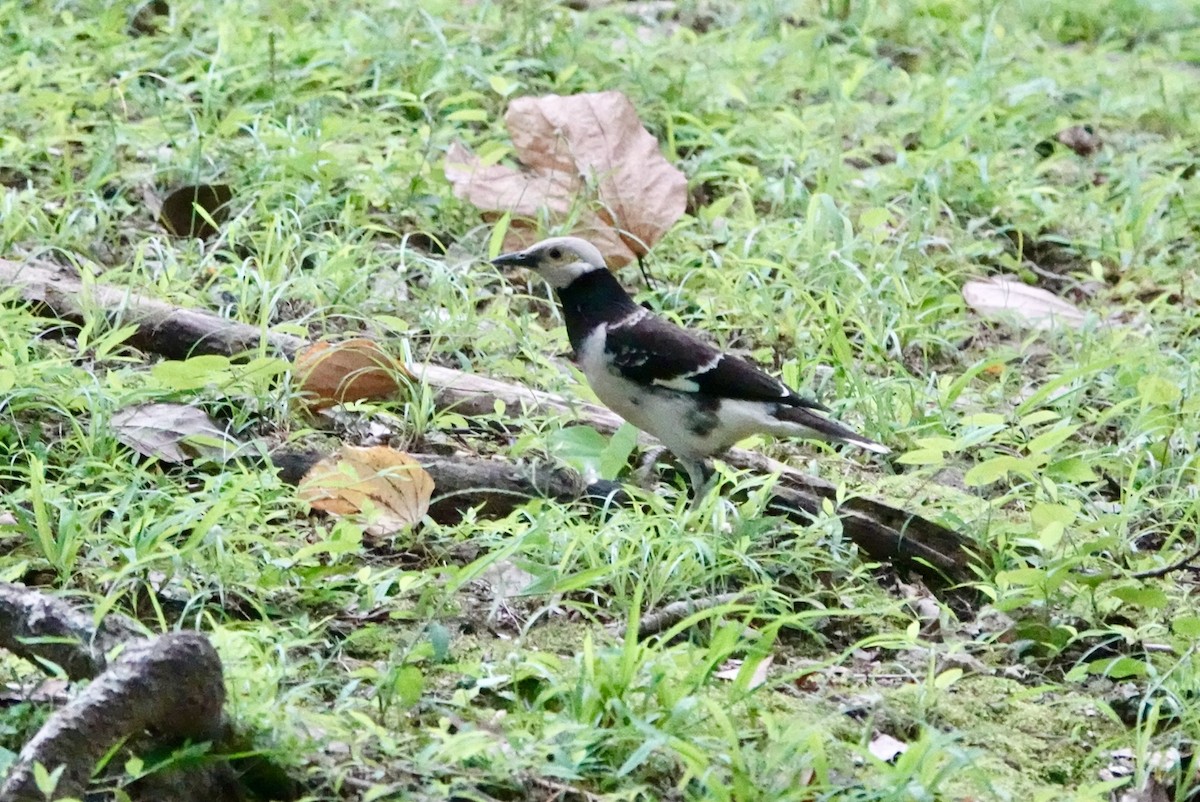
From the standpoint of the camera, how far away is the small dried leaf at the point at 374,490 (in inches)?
160

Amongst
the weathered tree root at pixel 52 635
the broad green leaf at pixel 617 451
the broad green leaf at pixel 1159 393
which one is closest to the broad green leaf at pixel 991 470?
the broad green leaf at pixel 617 451

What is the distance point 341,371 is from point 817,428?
4.80 ft

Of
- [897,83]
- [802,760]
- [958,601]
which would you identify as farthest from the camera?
[897,83]

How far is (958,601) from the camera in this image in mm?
4215

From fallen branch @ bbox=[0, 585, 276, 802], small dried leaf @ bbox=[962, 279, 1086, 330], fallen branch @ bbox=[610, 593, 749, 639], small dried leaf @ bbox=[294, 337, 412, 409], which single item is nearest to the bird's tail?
fallen branch @ bbox=[610, 593, 749, 639]

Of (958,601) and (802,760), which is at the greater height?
(802,760)

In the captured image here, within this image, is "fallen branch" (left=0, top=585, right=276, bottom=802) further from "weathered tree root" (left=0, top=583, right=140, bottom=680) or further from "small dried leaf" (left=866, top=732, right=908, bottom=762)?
"small dried leaf" (left=866, top=732, right=908, bottom=762)

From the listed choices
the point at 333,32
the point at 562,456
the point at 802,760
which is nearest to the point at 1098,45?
the point at 333,32

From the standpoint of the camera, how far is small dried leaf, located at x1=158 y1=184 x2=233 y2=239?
5.89 metres

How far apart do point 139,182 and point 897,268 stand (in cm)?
300

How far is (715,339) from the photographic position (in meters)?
5.72

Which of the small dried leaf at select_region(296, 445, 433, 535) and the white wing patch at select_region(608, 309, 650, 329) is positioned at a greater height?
Answer: the white wing patch at select_region(608, 309, 650, 329)

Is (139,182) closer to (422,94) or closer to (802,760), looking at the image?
(422,94)

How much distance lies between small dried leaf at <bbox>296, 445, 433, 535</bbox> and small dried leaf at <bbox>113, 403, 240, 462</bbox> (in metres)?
0.32
